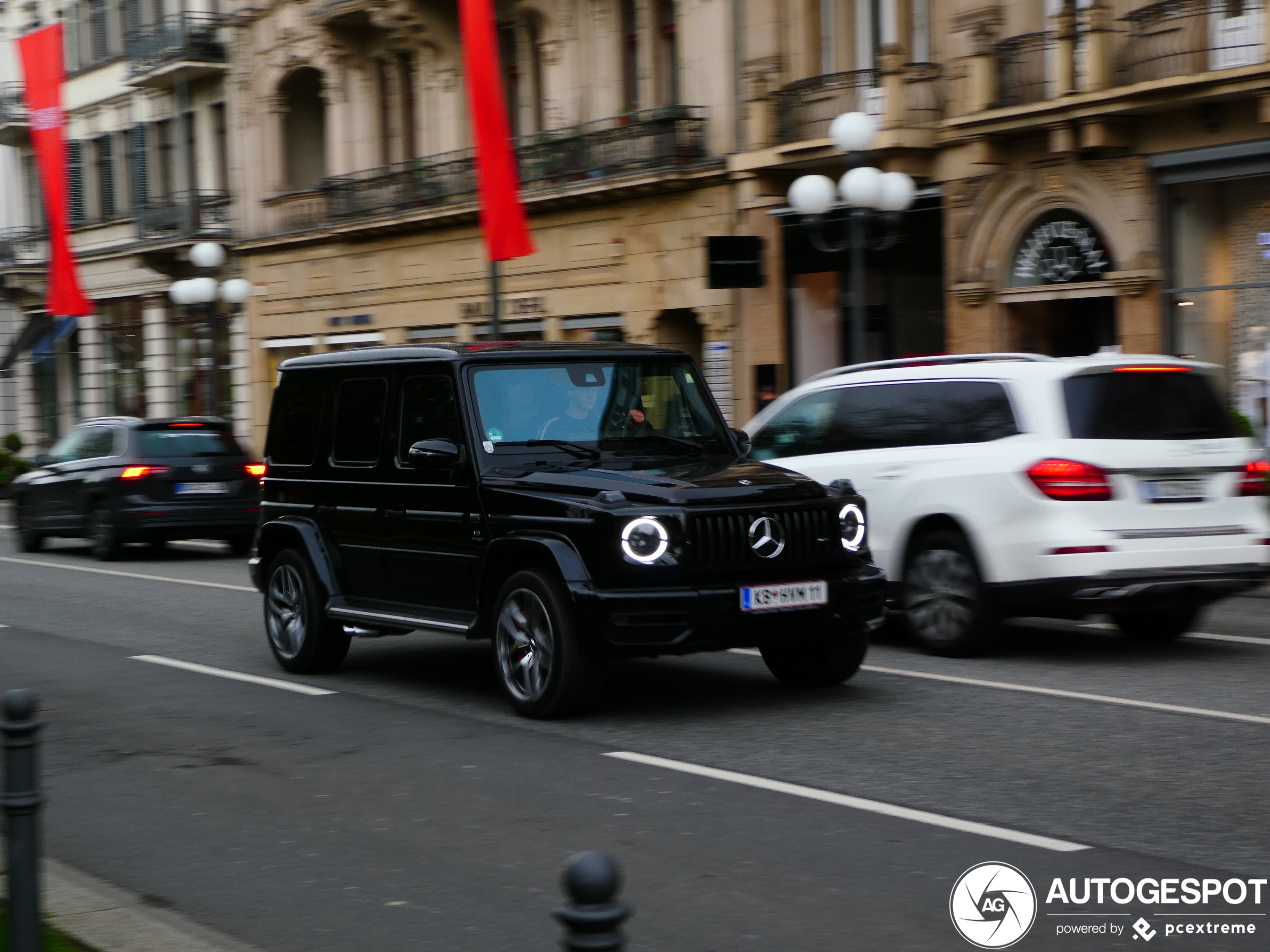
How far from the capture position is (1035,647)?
35.7 feet

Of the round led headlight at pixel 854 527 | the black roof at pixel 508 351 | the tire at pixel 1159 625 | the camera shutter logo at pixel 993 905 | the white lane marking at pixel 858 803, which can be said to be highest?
the black roof at pixel 508 351

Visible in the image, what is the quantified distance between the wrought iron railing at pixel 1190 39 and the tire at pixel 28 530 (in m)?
13.7

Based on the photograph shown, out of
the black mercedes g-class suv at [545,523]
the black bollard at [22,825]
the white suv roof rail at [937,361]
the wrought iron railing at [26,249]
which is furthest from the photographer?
the wrought iron railing at [26,249]

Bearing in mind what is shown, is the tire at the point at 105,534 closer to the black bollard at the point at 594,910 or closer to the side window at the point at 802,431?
the side window at the point at 802,431

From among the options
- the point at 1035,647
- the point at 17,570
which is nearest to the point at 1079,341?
the point at 1035,647

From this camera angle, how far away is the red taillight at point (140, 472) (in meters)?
19.6

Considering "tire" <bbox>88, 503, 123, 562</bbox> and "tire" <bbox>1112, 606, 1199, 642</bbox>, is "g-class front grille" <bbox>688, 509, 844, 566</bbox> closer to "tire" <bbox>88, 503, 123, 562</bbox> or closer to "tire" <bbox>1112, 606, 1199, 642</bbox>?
"tire" <bbox>1112, 606, 1199, 642</bbox>

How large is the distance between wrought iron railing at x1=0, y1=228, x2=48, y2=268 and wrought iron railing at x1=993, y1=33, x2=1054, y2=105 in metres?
34.9

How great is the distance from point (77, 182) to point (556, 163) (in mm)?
23144

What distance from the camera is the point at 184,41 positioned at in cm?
3928

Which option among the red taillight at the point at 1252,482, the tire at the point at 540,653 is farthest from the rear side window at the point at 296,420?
the red taillight at the point at 1252,482

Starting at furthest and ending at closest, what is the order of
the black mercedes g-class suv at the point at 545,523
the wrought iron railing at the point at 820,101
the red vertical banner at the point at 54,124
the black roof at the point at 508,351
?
the red vertical banner at the point at 54,124, the wrought iron railing at the point at 820,101, the black roof at the point at 508,351, the black mercedes g-class suv at the point at 545,523

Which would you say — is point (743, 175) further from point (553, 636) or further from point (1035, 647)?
point (553, 636)

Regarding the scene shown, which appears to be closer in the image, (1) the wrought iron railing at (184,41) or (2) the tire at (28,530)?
(2) the tire at (28,530)
